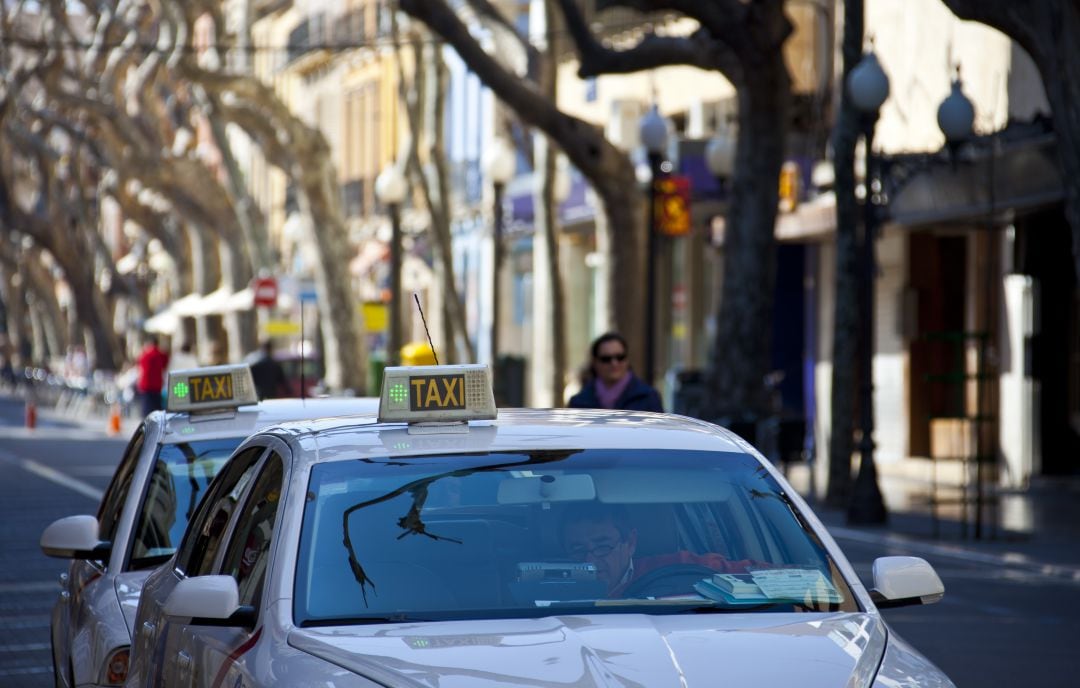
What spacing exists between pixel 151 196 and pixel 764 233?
3558 centimetres

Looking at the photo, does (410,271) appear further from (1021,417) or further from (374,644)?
(374,644)

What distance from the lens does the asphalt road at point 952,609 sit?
11.3 meters

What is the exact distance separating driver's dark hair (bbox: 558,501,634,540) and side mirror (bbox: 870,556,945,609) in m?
0.61

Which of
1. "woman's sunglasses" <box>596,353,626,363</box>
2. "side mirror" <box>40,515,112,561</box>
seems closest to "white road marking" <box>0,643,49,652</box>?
"woman's sunglasses" <box>596,353,626,363</box>

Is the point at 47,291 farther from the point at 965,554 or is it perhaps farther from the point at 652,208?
the point at 965,554

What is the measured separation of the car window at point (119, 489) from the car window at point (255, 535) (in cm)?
252

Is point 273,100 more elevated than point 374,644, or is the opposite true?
point 273,100

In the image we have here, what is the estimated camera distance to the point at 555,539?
549cm

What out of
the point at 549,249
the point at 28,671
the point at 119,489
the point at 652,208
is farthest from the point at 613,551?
the point at 549,249

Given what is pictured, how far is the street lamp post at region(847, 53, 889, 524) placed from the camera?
20984mm

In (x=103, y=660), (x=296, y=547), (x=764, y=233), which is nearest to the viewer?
(x=296, y=547)

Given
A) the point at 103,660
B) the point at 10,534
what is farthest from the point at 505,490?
the point at 10,534

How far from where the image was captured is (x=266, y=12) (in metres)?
73.8

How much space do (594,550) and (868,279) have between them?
54.2ft
